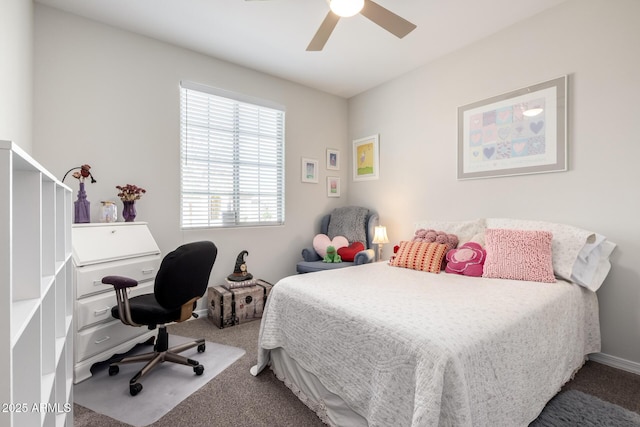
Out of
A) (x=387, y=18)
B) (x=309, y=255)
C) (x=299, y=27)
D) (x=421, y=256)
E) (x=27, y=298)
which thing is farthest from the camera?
(x=309, y=255)

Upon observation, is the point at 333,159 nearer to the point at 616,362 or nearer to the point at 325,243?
the point at 325,243

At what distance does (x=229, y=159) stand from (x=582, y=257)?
3.42 metres

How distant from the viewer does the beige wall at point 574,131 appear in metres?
2.19

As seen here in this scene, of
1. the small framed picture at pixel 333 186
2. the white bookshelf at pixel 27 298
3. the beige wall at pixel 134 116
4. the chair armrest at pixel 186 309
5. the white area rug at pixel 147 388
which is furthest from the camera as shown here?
the small framed picture at pixel 333 186

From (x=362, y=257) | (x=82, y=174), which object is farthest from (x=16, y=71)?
(x=362, y=257)

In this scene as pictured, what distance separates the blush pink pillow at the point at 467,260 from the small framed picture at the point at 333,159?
90.7 inches

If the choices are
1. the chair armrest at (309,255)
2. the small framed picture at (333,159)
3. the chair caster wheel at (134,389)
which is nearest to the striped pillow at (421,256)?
the chair armrest at (309,255)

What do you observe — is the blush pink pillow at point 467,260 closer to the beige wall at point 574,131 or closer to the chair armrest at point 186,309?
the beige wall at point 574,131

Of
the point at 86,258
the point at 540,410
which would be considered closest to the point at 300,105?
the point at 86,258

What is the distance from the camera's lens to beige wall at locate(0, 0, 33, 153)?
64.4 inches

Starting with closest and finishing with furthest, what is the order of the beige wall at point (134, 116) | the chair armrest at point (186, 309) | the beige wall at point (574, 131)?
1. the chair armrest at point (186, 309)
2. the beige wall at point (574, 131)
3. the beige wall at point (134, 116)

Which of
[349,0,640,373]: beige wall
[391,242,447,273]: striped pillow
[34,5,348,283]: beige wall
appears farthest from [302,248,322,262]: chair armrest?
[349,0,640,373]: beige wall

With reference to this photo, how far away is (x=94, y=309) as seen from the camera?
2.06 meters

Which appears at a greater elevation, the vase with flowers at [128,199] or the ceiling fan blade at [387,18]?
the ceiling fan blade at [387,18]
